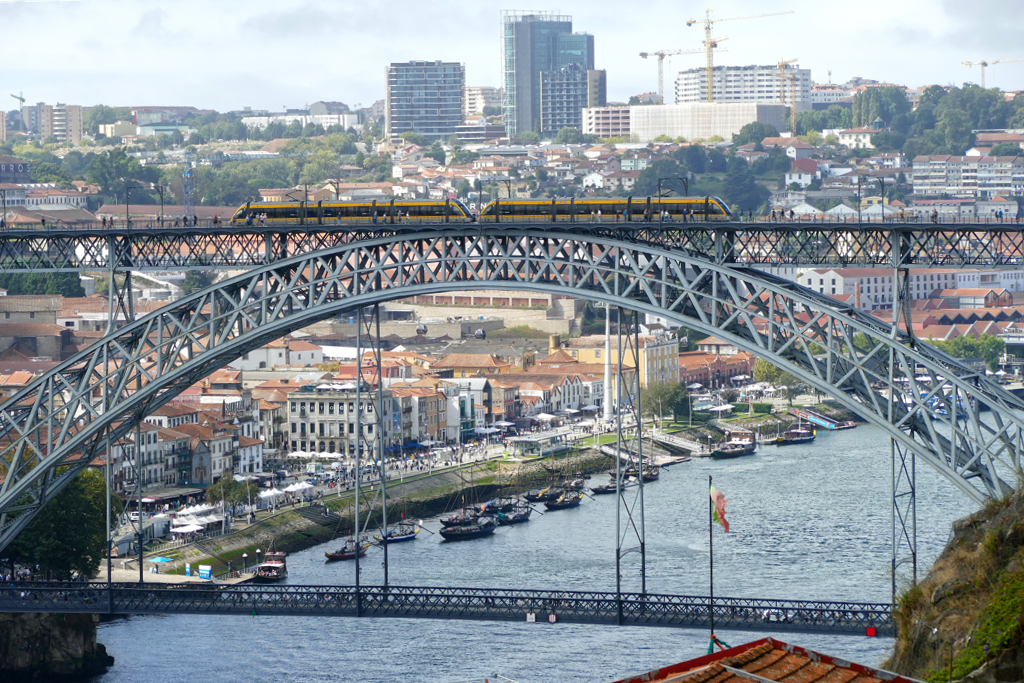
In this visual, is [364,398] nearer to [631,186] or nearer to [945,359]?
[945,359]

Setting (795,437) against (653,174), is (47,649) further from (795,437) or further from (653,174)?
(653,174)

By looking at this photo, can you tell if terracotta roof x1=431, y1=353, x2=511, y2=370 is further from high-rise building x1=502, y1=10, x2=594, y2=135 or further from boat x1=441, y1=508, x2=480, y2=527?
high-rise building x1=502, y1=10, x2=594, y2=135

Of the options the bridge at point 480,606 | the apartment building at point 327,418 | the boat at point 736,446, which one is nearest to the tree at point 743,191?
the boat at point 736,446


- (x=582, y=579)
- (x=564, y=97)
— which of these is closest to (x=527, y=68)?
(x=564, y=97)

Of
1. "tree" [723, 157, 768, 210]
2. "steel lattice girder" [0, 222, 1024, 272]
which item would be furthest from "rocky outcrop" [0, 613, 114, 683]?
"tree" [723, 157, 768, 210]

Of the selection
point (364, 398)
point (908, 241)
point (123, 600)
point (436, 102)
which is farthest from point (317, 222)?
point (436, 102)
